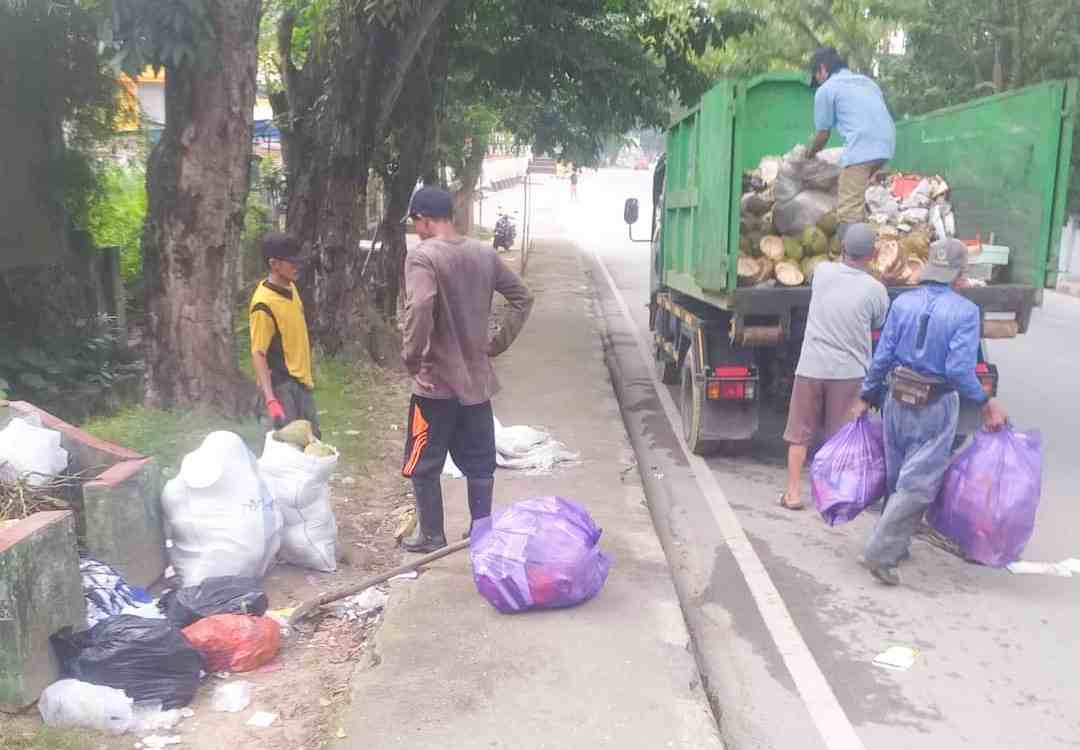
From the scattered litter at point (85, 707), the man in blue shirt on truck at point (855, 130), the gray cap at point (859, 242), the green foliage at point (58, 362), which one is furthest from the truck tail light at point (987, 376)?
the green foliage at point (58, 362)

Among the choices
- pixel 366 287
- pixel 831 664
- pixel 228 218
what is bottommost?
pixel 831 664

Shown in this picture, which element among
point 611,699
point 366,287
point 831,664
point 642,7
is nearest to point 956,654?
point 831,664

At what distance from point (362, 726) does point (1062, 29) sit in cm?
1802

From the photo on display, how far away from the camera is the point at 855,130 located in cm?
653

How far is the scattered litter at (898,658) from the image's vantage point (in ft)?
13.3

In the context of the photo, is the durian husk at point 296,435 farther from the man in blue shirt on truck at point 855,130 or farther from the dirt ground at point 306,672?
the man in blue shirt on truck at point 855,130

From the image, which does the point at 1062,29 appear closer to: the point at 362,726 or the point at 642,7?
the point at 642,7

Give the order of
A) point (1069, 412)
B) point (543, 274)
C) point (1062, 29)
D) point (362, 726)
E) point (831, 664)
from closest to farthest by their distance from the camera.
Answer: point (362, 726) < point (831, 664) < point (1069, 412) < point (1062, 29) < point (543, 274)

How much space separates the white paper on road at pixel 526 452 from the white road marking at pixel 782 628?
97cm

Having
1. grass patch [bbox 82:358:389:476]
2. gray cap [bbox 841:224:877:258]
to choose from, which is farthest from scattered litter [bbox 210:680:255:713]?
gray cap [bbox 841:224:877:258]

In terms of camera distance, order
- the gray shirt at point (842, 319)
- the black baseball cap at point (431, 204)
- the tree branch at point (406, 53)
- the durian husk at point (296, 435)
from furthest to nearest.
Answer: the tree branch at point (406, 53) → the gray shirt at point (842, 319) → the durian husk at point (296, 435) → the black baseball cap at point (431, 204)

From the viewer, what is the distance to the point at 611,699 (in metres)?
3.45

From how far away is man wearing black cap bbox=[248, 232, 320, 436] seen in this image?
493cm

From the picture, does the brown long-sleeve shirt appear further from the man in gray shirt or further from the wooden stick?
the man in gray shirt
